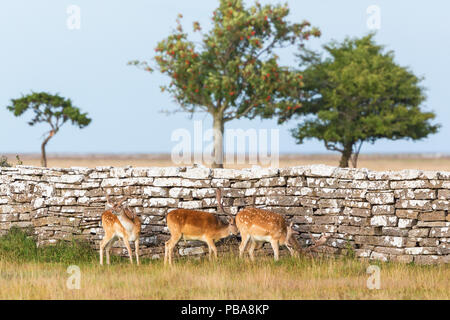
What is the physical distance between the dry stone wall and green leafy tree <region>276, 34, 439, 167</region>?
77.0 feet

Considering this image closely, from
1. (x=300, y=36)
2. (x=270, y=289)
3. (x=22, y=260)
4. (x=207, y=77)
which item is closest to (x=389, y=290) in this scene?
(x=270, y=289)

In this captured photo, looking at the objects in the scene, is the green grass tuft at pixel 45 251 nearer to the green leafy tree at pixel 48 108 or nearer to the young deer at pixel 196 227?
the young deer at pixel 196 227

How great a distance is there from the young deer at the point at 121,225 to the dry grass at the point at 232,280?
0.51 m

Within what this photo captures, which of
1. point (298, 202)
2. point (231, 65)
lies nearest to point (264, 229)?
point (298, 202)

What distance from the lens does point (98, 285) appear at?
9883mm

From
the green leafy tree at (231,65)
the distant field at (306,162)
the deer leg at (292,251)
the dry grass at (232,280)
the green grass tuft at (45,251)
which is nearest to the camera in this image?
the dry grass at (232,280)

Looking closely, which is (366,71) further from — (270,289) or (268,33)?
(270,289)

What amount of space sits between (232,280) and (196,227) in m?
1.77

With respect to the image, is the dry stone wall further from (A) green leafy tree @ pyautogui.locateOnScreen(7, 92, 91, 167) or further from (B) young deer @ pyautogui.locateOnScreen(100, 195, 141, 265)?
(A) green leafy tree @ pyautogui.locateOnScreen(7, 92, 91, 167)

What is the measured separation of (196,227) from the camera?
1170cm

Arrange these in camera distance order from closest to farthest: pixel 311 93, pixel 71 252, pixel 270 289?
pixel 270 289 → pixel 71 252 → pixel 311 93

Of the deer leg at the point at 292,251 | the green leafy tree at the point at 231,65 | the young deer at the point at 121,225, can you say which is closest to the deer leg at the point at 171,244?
the young deer at the point at 121,225

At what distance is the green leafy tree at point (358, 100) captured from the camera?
37.5 meters

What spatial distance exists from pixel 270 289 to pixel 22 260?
6156 mm
